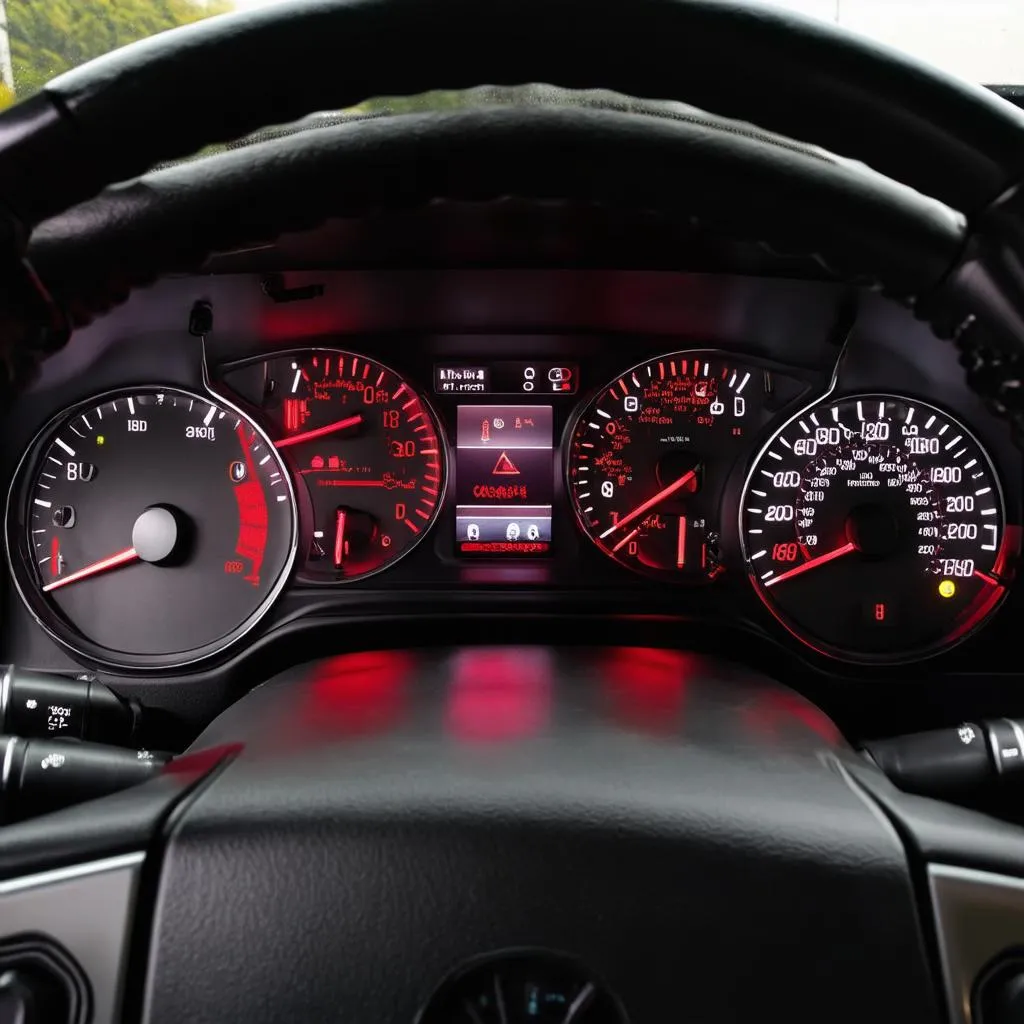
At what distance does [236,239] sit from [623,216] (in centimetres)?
126

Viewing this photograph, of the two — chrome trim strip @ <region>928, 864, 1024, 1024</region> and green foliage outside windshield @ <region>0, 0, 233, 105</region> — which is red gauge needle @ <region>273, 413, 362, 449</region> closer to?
green foliage outside windshield @ <region>0, 0, 233, 105</region>

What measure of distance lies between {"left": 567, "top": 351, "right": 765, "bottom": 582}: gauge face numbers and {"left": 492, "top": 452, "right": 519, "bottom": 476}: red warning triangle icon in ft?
0.52

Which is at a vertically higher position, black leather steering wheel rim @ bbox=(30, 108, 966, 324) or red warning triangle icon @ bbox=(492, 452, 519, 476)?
red warning triangle icon @ bbox=(492, 452, 519, 476)

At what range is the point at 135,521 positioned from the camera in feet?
9.20

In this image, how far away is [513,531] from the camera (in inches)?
114

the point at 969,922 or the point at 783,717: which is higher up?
the point at 783,717

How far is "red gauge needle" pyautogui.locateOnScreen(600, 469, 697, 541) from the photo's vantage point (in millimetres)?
2846

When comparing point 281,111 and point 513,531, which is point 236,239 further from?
point 513,531

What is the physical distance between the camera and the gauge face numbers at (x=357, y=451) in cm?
286

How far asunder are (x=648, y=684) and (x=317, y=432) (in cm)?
126

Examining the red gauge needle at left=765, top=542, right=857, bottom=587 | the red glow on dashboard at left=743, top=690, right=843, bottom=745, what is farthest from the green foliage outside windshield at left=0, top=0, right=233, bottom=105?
Result: the red gauge needle at left=765, top=542, right=857, bottom=587

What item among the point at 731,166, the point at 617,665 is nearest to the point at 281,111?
the point at 731,166

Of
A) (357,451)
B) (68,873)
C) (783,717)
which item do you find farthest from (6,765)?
(357,451)

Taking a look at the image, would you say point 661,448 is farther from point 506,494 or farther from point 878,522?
point 878,522
